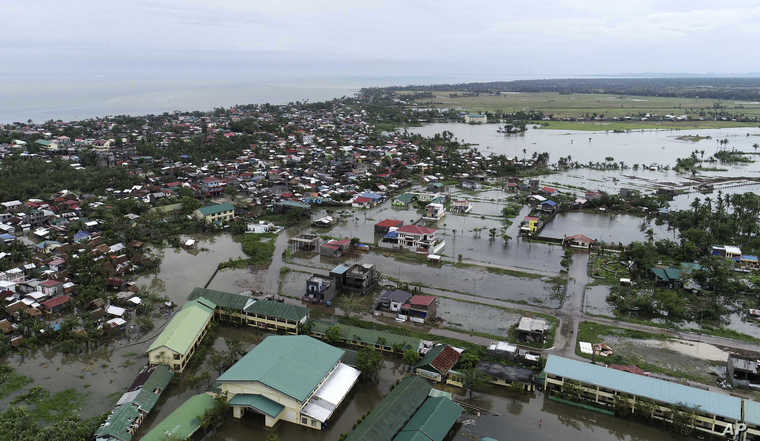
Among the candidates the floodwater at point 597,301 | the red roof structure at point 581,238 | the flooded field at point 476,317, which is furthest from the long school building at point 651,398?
the red roof structure at point 581,238

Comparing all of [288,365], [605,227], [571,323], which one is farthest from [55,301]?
[605,227]

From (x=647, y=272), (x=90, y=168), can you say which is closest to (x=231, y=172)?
(x=90, y=168)

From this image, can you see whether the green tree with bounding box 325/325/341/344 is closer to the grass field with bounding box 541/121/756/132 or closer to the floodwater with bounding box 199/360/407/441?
the floodwater with bounding box 199/360/407/441

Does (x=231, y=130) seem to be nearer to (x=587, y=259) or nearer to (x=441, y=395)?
(x=587, y=259)

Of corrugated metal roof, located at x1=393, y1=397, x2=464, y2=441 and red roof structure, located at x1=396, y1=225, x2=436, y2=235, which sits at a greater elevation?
red roof structure, located at x1=396, y1=225, x2=436, y2=235

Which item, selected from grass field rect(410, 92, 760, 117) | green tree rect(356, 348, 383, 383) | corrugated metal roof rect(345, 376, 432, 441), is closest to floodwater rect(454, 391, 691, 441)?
corrugated metal roof rect(345, 376, 432, 441)

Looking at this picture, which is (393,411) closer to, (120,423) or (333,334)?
(333,334)
